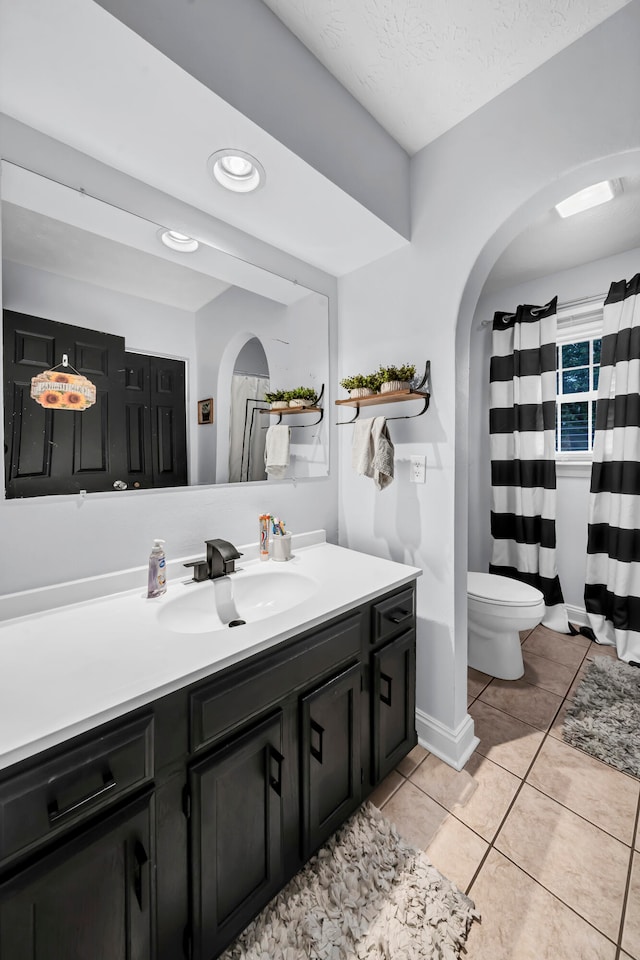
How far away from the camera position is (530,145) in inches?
50.4

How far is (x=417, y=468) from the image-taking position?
5.37ft

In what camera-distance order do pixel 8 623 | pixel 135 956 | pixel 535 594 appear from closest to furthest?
pixel 135 956 < pixel 8 623 < pixel 535 594

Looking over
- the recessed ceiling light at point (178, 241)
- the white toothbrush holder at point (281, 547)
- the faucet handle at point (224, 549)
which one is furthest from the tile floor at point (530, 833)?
the recessed ceiling light at point (178, 241)

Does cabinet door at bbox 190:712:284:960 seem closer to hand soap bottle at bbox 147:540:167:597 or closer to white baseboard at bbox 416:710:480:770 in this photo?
hand soap bottle at bbox 147:540:167:597

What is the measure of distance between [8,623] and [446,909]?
4.75 ft

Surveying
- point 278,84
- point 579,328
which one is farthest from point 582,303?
point 278,84

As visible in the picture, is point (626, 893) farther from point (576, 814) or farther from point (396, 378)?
point (396, 378)

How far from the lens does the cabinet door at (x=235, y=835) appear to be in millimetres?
850

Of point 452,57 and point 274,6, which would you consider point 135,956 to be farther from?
point 452,57

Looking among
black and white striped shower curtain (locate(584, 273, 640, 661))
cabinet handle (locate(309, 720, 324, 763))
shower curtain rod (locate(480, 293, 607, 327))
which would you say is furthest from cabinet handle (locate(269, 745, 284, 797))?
shower curtain rod (locate(480, 293, 607, 327))

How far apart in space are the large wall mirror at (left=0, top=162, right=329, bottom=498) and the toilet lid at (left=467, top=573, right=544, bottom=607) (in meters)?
1.33

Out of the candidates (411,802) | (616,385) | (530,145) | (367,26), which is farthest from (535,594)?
(367,26)

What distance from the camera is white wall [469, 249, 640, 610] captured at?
8.11ft

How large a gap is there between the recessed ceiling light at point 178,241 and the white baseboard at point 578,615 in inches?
123
